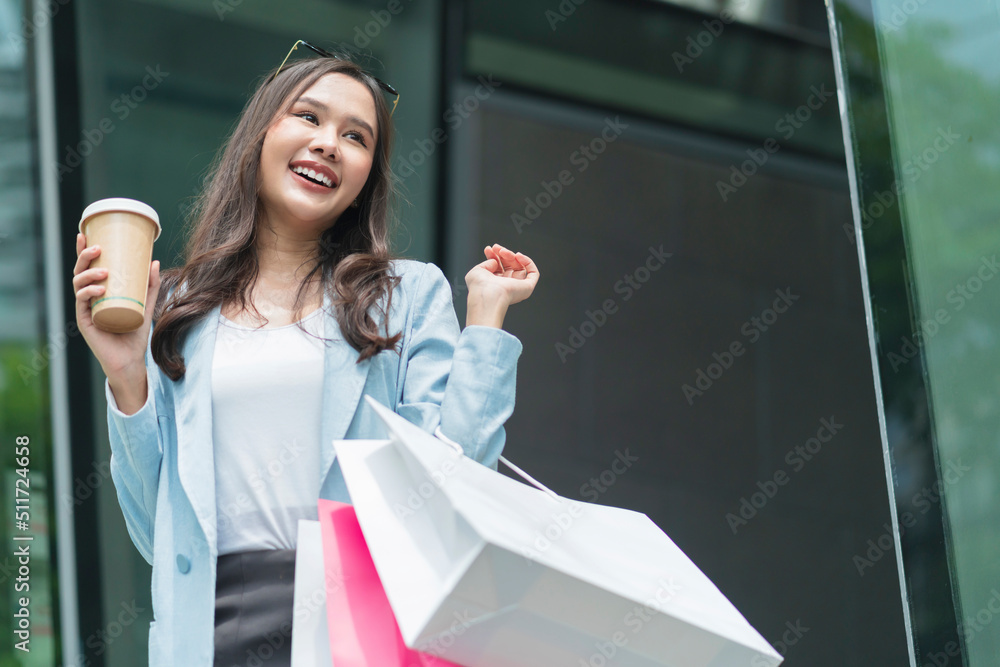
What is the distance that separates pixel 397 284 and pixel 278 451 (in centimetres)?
41

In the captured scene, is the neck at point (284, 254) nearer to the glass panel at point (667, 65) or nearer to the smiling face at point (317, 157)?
the smiling face at point (317, 157)

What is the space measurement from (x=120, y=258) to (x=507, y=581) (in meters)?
0.88

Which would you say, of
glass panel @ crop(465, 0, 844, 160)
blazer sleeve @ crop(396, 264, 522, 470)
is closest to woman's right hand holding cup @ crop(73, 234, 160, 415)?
blazer sleeve @ crop(396, 264, 522, 470)

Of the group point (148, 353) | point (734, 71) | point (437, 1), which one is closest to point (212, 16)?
point (437, 1)

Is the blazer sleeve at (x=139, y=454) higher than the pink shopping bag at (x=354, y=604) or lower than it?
higher

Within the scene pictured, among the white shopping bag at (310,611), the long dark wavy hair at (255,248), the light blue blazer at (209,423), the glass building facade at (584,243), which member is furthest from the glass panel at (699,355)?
the white shopping bag at (310,611)

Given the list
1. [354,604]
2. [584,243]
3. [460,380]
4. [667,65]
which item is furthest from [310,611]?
[667,65]

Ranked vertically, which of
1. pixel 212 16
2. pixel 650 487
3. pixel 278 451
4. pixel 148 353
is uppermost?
pixel 212 16

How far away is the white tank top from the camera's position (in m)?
1.84

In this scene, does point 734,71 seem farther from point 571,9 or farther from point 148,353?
point 148,353

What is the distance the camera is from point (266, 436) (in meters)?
1.91

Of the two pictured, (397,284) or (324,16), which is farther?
(324,16)

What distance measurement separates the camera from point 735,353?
6.61m

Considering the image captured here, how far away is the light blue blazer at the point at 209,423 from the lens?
5.95 feet
